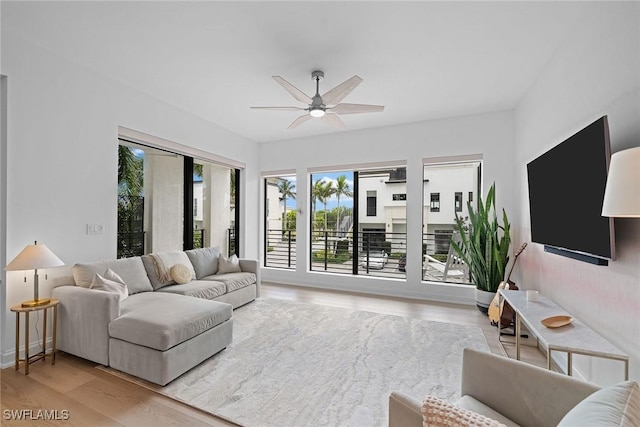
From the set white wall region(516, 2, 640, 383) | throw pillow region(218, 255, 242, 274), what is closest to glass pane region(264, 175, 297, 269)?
throw pillow region(218, 255, 242, 274)

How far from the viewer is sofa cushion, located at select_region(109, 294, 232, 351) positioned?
2.12m

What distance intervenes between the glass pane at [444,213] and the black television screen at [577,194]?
1904 mm

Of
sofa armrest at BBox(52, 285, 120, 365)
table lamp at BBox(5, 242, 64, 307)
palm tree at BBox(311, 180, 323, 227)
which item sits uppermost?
palm tree at BBox(311, 180, 323, 227)

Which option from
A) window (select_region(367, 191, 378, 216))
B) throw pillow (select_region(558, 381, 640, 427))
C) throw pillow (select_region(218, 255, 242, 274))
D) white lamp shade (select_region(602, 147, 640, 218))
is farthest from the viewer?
window (select_region(367, 191, 378, 216))

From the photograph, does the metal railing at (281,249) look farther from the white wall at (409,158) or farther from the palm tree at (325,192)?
the palm tree at (325,192)

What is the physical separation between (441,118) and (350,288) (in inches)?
120

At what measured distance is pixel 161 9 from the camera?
2111mm

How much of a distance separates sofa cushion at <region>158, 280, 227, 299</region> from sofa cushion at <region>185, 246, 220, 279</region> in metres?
0.33

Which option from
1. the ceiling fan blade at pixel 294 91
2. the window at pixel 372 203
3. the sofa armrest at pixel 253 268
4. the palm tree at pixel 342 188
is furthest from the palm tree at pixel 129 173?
the window at pixel 372 203

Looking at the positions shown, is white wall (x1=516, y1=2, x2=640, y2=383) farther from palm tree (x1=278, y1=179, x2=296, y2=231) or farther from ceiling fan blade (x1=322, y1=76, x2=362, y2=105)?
palm tree (x1=278, y1=179, x2=296, y2=231)

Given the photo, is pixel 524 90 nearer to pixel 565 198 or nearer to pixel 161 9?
pixel 565 198

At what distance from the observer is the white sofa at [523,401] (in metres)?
0.79

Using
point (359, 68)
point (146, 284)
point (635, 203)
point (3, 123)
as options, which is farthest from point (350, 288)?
point (3, 123)

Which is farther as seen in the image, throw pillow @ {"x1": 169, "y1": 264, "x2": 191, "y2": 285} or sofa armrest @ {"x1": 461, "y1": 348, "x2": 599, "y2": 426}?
throw pillow @ {"x1": 169, "y1": 264, "x2": 191, "y2": 285}
